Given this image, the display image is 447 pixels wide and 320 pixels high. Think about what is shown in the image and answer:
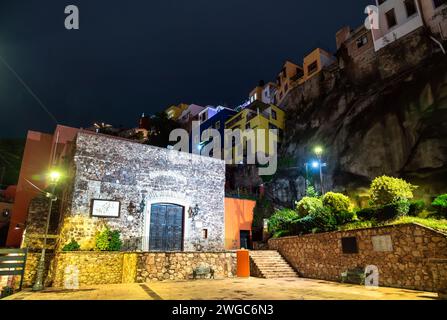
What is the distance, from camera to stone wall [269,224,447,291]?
736cm

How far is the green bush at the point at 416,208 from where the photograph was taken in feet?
31.3

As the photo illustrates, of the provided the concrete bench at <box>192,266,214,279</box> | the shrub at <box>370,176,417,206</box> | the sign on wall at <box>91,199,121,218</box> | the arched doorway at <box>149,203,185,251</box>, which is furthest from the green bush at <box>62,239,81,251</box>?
the shrub at <box>370,176,417,206</box>

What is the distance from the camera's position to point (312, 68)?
A: 33.2 meters

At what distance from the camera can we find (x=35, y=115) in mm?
36312

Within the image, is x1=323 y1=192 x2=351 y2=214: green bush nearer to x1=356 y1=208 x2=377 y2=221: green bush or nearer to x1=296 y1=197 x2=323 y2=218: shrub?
x1=356 y1=208 x2=377 y2=221: green bush

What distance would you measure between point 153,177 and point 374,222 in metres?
10.7

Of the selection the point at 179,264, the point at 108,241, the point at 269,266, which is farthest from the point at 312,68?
the point at 108,241

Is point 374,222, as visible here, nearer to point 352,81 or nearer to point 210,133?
point 352,81

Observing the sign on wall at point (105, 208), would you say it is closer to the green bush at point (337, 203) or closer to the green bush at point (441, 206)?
the green bush at point (337, 203)

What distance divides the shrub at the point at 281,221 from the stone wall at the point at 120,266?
4.17 m

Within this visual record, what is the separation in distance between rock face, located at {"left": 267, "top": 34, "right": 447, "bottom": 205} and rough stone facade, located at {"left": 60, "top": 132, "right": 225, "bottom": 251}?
10.7 metres

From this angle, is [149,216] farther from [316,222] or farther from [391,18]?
[391,18]
